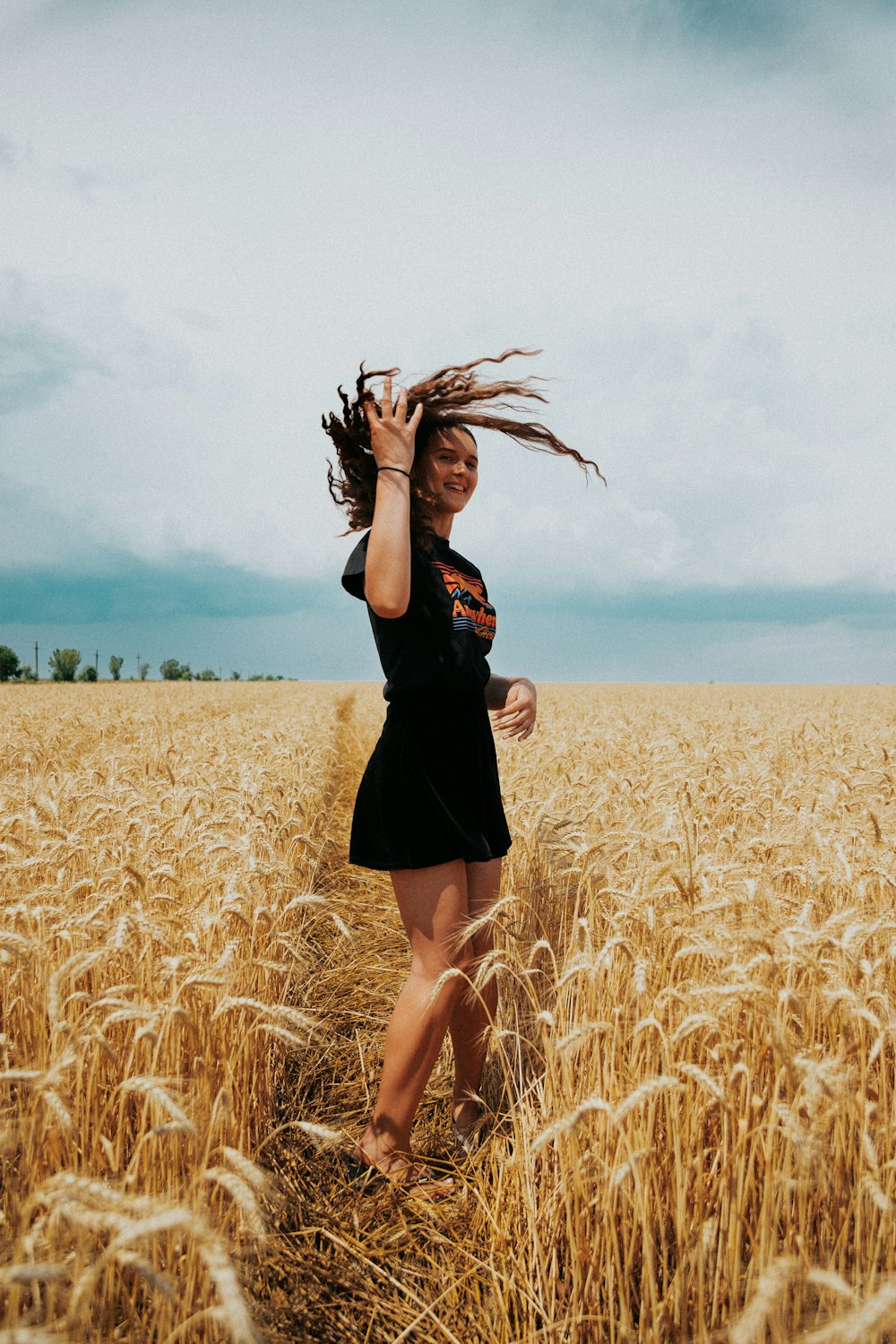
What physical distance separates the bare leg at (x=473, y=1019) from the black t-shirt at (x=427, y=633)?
2.15ft

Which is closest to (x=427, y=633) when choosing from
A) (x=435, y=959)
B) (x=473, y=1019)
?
(x=435, y=959)

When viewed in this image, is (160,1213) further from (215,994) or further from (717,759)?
(717,759)

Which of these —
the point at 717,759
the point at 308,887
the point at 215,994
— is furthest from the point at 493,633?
the point at 717,759

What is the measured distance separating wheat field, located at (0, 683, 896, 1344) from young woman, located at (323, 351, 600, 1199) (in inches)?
7.3

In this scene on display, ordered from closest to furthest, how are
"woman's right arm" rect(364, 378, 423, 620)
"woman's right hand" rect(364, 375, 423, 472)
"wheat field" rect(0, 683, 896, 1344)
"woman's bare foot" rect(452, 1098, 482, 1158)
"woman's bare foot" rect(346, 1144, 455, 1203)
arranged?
1. "wheat field" rect(0, 683, 896, 1344)
2. "woman's right arm" rect(364, 378, 423, 620)
3. "woman's right hand" rect(364, 375, 423, 472)
4. "woman's bare foot" rect(346, 1144, 455, 1203)
5. "woman's bare foot" rect(452, 1098, 482, 1158)

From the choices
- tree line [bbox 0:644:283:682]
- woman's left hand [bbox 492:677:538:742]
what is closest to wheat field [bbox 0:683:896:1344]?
woman's left hand [bbox 492:677:538:742]

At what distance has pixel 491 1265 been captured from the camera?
7.45 ft

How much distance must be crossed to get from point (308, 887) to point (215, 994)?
2598 millimetres

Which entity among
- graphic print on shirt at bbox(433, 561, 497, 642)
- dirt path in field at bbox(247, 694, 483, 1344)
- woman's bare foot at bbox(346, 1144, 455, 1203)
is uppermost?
graphic print on shirt at bbox(433, 561, 497, 642)

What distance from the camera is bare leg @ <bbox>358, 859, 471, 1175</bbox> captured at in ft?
8.46

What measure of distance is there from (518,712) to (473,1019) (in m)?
1.09

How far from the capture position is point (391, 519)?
2.43 m

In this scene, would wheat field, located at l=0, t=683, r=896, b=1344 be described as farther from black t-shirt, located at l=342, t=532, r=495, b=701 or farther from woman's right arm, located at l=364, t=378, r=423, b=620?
woman's right arm, located at l=364, t=378, r=423, b=620

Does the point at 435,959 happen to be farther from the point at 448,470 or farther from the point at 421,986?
the point at 448,470
